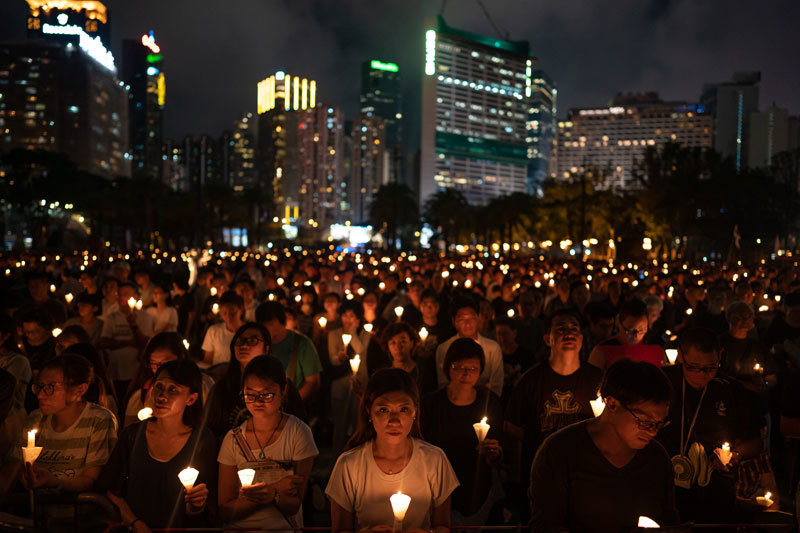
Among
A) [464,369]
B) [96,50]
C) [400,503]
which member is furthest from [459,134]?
[400,503]

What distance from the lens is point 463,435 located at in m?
4.43

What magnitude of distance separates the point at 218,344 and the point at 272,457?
313cm

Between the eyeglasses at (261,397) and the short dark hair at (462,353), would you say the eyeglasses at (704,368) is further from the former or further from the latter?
the eyeglasses at (261,397)

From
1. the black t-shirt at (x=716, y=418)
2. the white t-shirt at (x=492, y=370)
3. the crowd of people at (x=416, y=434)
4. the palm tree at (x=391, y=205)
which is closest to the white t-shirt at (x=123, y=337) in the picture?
the crowd of people at (x=416, y=434)

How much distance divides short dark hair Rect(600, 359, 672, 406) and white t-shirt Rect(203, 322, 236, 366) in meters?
4.42

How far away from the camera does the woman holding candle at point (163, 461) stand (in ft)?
11.6

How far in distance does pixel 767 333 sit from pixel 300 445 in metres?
6.53

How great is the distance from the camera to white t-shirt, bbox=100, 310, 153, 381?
7359 millimetres

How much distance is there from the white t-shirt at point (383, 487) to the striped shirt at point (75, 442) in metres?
1.64

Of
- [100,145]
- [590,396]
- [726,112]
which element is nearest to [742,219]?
[590,396]

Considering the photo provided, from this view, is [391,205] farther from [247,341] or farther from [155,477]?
[155,477]

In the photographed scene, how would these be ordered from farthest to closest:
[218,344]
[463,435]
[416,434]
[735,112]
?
1. [735,112]
2. [218,344]
3. [463,435]
4. [416,434]

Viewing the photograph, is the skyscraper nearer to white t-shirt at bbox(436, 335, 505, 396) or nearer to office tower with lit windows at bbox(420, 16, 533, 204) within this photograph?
office tower with lit windows at bbox(420, 16, 533, 204)

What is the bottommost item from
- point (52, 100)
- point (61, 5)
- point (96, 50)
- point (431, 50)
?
point (52, 100)
